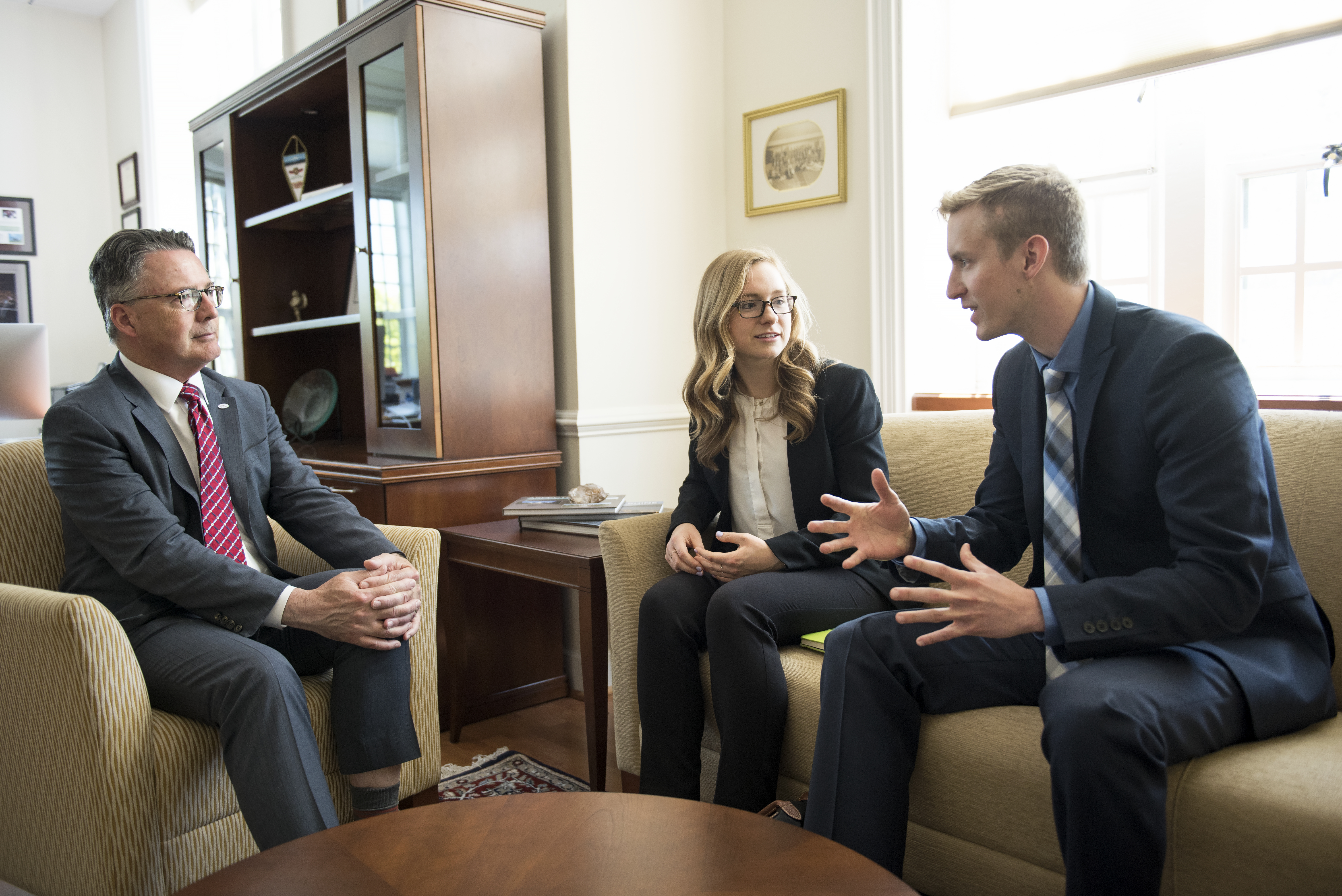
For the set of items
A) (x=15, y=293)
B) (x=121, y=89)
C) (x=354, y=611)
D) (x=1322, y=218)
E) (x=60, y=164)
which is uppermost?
(x=121, y=89)

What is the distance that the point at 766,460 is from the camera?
200 cm

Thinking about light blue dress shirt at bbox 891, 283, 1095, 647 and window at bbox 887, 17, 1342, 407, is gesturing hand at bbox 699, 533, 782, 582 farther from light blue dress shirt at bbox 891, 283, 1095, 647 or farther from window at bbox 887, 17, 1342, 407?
window at bbox 887, 17, 1342, 407

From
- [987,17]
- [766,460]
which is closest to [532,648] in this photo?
[766,460]

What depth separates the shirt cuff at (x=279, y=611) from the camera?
1.61 m

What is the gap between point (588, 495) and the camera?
2461 mm

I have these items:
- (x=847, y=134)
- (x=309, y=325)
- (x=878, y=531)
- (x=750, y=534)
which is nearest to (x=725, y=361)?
(x=750, y=534)

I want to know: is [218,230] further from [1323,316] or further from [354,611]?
[1323,316]

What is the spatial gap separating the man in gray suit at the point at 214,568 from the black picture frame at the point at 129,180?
13.4 ft

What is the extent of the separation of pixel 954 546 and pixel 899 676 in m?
0.25

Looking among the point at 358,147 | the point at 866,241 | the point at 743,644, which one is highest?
the point at 358,147

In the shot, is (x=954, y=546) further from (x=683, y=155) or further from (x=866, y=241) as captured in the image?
(x=683, y=155)

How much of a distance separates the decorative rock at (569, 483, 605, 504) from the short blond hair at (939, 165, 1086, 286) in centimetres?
132

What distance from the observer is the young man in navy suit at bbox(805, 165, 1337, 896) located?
3.77 ft

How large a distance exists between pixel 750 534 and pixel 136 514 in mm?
1153
